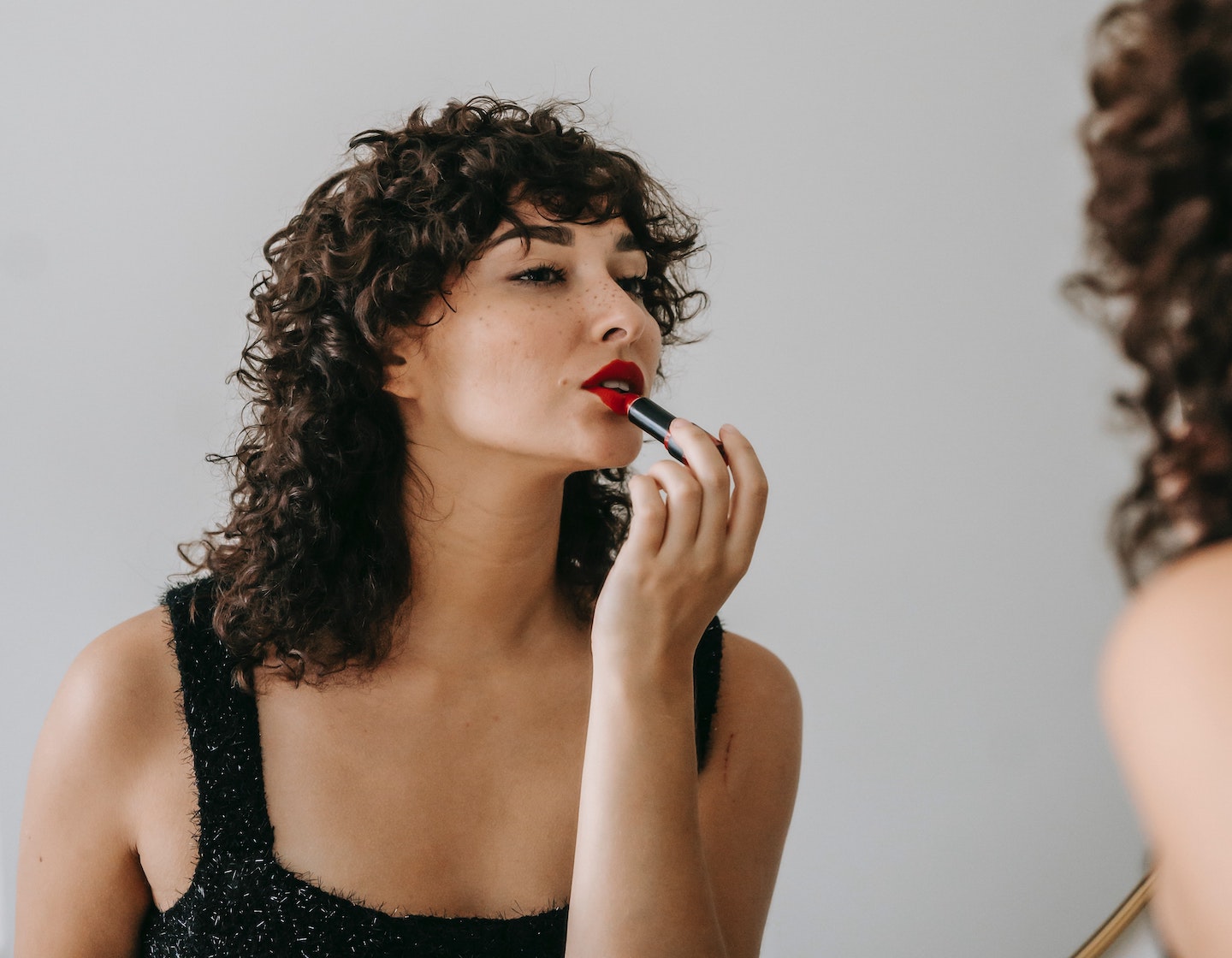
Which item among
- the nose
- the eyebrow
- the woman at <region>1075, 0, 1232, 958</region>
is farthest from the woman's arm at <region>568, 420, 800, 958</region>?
the woman at <region>1075, 0, 1232, 958</region>

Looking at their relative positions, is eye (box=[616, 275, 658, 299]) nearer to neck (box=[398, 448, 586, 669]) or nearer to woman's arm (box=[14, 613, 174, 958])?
neck (box=[398, 448, 586, 669])

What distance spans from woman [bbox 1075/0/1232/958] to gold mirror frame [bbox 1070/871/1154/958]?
1.12 ft

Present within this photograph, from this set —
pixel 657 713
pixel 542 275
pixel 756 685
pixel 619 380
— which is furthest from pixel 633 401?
pixel 756 685

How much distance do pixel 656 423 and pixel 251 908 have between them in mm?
495

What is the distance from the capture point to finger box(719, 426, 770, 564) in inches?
32.2

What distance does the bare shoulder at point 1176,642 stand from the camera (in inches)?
13.3

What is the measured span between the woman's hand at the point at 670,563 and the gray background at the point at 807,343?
0.45 m

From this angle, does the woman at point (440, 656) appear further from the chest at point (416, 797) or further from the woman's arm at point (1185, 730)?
the woman's arm at point (1185, 730)

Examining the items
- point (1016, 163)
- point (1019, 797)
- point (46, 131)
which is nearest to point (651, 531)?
point (1019, 797)

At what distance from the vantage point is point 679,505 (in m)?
0.79

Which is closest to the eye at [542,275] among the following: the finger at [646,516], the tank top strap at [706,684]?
the finger at [646,516]

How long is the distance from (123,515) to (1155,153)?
109cm

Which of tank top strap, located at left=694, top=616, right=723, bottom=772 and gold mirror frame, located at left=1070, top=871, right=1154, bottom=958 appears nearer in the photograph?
gold mirror frame, located at left=1070, top=871, right=1154, bottom=958

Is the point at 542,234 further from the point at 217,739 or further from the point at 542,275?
the point at 217,739
